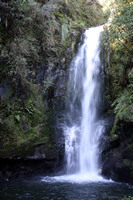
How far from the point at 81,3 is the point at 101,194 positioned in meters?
18.6

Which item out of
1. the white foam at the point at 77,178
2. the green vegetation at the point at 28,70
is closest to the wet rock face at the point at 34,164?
the green vegetation at the point at 28,70

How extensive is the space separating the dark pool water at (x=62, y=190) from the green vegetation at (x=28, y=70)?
1741 mm

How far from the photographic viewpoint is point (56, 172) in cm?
911

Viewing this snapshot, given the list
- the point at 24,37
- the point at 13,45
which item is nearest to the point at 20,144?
the point at 13,45

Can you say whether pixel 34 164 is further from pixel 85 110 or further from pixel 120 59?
pixel 120 59

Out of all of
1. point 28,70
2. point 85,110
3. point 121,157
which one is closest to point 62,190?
point 121,157

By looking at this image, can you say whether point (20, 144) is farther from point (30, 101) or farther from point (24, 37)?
point (24, 37)

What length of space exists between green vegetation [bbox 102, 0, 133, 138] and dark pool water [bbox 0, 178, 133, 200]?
2.68 metres

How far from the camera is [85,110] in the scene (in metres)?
11.3

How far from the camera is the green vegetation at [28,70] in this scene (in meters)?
8.77

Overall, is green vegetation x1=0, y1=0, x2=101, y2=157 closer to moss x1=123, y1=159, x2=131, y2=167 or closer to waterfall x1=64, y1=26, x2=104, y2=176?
waterfall x1=64, y1=26, x2=104, y2=176

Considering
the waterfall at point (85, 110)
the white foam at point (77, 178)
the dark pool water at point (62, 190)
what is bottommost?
the dark pool water at point (62, 190)

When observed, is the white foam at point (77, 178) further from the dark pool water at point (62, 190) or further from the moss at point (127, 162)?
the moss at point (127, 162)

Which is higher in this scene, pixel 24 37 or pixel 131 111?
pixel 24 37
